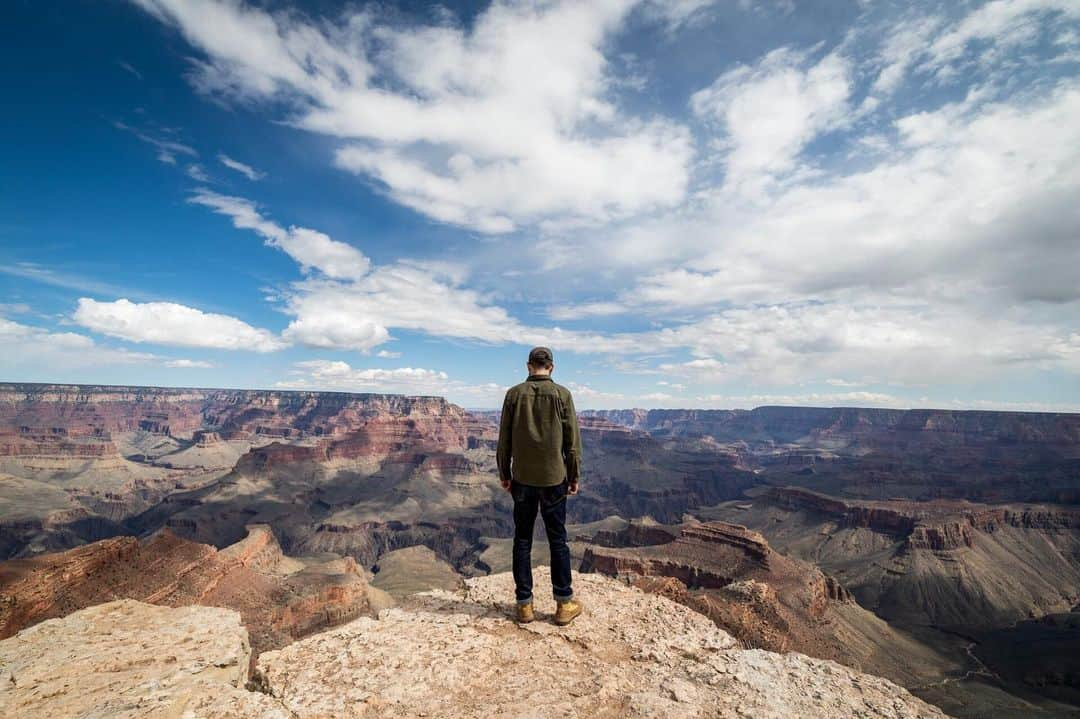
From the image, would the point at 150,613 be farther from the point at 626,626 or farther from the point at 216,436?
the point at 216,436

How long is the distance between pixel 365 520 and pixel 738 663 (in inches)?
4731

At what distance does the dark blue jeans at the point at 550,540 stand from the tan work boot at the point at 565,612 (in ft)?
0.29

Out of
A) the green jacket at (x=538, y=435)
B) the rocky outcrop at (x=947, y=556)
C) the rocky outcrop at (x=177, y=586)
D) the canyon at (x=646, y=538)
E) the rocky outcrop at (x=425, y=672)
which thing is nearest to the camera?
the rocky outcrop at (x=425, y=672)

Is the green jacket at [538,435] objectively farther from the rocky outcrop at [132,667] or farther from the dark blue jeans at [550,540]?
the rocky outcrop at [132,667]

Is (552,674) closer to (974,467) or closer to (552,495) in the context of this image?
(552,495)

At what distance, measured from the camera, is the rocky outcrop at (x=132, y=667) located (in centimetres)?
420

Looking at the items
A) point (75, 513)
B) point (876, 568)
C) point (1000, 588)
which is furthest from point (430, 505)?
point (1000, 588)

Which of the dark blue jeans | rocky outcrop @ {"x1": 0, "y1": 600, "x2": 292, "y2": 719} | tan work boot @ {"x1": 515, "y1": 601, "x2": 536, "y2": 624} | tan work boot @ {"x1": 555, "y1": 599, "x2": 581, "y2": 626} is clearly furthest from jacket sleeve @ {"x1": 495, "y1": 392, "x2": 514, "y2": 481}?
rocky outcrop @ {"x1": 0, "y1": 600, "x2": 292, "y2": 719}

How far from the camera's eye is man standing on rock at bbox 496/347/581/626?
6.42 m

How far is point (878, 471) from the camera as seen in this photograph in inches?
5364

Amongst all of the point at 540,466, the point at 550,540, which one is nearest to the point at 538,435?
the point at 540,466

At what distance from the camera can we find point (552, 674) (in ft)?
17.3

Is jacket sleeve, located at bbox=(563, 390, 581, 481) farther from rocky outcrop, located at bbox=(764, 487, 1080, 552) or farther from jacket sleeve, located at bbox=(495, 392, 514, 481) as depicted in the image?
rocky outcrop, located at bbox=(764, 487, 1080, 552)

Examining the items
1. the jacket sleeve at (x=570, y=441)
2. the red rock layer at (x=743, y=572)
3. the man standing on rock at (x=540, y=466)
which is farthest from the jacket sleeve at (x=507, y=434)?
the red rock layer at (x=743, y=572)
